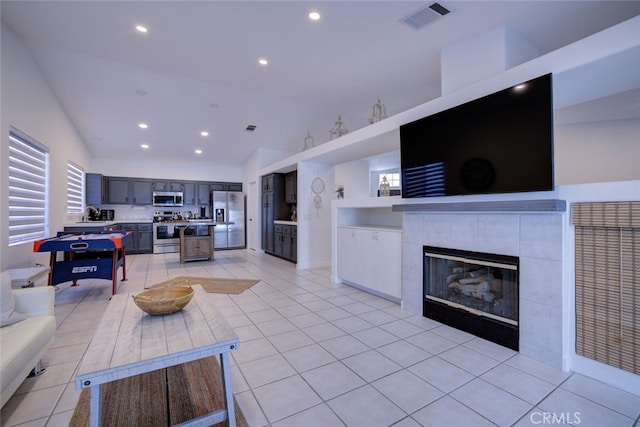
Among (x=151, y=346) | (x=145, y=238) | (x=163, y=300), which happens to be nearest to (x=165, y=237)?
(x=145, y=238)

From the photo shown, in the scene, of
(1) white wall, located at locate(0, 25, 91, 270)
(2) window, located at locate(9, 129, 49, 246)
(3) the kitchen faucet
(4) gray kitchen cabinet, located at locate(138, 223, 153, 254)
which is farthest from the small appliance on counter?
(2) window, located at locate(9, 129, 49, 246)

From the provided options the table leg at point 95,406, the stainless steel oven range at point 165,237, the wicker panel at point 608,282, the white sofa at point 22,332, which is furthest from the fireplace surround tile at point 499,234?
the stainless steel oven range at point 165,237

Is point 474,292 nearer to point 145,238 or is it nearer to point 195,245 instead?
point 195,245

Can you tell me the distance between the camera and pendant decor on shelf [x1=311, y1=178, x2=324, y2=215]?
5809mm

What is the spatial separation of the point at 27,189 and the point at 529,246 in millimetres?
5746

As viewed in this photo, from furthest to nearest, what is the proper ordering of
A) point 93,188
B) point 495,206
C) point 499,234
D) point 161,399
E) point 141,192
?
point 141,192, point 93,188, point 499,234, point 495,206, point 161,399

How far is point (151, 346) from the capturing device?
1.43 m

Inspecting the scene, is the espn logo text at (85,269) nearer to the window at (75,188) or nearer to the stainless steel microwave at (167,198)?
the window at (75,188)

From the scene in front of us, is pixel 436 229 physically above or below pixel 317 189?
below

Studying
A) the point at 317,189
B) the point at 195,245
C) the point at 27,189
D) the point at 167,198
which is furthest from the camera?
the point at 167,198

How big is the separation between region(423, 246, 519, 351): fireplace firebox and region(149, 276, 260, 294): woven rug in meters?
2.67

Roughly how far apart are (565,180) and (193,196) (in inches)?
346

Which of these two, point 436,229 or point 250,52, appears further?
point 250,52

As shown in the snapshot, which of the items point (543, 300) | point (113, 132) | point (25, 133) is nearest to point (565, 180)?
point (543, 300)
